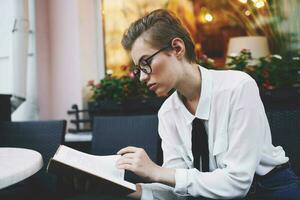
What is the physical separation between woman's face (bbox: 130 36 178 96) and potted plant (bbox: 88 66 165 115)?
4.38 feet

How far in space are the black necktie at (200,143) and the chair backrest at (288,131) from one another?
569 mm

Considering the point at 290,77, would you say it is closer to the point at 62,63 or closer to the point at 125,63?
the point at 125,63

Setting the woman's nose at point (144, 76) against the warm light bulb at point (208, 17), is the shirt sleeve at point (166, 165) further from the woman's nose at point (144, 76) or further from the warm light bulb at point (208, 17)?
the warm light bulb at point (208, 17)

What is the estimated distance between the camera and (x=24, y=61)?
8.92ft

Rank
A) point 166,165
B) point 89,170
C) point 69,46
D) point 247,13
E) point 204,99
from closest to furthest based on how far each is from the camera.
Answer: point 89,170
point 204,99
point 166,165
point 69,46
point 247,13

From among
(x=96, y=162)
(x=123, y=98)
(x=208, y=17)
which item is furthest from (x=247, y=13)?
(x=96, y=162)

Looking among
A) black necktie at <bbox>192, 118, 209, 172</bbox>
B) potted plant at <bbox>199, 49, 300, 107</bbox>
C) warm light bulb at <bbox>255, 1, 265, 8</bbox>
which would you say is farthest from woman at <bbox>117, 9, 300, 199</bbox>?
warm light bulb at <bbox>255, 1, 265, 8</bbox>

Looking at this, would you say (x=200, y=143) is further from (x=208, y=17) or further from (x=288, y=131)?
(x=208, y=17)

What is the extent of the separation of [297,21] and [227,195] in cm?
238

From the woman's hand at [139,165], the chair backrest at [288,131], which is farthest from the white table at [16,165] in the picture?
the chair backrest at [288,131]

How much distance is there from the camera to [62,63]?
2.93 meters

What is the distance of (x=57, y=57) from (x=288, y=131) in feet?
6.74

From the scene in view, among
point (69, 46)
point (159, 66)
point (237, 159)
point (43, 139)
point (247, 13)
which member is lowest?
point (43, 139)

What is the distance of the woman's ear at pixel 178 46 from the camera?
122 cm
